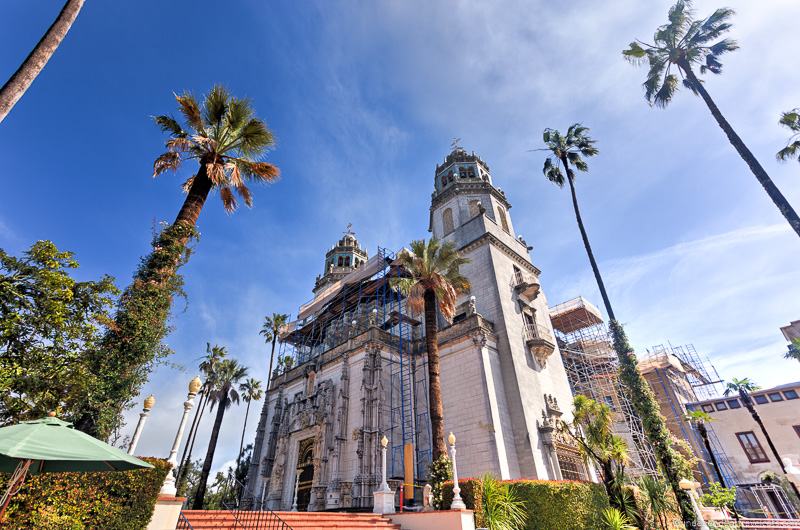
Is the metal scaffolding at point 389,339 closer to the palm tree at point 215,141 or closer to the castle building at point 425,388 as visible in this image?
the castle building at point 425,388

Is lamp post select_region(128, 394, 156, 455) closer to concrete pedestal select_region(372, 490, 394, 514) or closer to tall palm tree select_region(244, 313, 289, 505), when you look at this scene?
concrete pedestal select_region(372, 490, 394, 514)

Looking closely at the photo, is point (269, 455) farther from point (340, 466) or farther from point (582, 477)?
point (582, 477)

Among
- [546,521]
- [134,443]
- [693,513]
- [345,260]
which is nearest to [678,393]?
[693,513]

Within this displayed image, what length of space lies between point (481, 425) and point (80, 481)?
1593cm

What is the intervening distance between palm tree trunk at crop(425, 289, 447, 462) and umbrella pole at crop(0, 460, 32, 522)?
11.4 metres

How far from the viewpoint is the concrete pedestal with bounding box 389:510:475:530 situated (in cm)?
1100

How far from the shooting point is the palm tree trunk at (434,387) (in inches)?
557

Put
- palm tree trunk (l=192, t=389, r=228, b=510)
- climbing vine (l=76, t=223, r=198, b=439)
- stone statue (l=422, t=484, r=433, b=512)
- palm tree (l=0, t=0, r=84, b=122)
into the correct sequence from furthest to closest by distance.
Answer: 1. palm tree trunk (l=192, t=389, r=228, b=510)
2. stone statue (l=422, t=484, r=433, b=512)
3. climbing vine (l=76, t=223, r=198, b=439)
4. palm tree (l=0, t=0, r=84, b=122)

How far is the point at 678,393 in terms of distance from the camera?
36.5m

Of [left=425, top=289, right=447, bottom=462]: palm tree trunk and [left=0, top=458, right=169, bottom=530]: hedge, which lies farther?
[left=425, top=289, right=447, bottom=462]: palm tree trunk

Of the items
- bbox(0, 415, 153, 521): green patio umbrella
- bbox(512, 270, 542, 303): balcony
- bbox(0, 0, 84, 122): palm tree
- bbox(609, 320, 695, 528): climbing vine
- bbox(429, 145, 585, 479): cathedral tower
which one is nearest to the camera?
bbox(0, 415, 153, 521): green patio umbrella

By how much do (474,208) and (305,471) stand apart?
21710 mm

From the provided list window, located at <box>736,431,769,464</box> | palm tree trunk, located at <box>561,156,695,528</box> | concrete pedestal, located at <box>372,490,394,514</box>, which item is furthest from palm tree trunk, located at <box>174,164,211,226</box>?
window, located at <box>736,431,769,464</box>

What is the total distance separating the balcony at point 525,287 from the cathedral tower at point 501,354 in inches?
2.6
